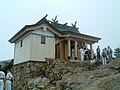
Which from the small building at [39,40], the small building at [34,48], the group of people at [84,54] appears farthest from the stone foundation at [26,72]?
the group of people at [84,54]

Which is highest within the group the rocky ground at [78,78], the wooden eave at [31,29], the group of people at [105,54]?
the wooden eave at [31,29]

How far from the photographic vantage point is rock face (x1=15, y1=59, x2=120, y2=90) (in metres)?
9.72

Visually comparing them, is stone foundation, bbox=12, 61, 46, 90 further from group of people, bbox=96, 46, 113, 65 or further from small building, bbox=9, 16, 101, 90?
group of people, bbox=96, 46, 113, 65

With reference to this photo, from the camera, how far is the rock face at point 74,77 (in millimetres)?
9721

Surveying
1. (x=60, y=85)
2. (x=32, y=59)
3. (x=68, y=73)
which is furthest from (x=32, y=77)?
(x=60, y=85)

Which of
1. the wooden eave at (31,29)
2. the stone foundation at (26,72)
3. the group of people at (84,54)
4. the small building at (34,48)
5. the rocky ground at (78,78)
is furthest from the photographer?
the group of people at (84,54)

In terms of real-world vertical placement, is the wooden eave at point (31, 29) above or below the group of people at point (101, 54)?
above

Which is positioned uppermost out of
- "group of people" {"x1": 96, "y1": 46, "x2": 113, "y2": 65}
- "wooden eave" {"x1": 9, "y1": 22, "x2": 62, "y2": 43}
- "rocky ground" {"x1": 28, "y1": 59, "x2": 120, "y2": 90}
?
"wooden eave" {"x1": 9, "y1": 22, "x2": 62, "y2": 43}

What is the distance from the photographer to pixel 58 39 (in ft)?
69.7

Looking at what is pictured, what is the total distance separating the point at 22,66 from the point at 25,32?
3.15 metres

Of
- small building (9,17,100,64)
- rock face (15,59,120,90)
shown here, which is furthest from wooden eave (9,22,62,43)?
rock face (15,59,120,90)

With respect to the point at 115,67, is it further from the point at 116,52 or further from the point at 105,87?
the point at 116,52

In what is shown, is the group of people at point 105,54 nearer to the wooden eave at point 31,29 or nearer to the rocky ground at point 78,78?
the rocky ground at point 78,78

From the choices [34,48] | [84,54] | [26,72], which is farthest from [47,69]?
[84,54]
